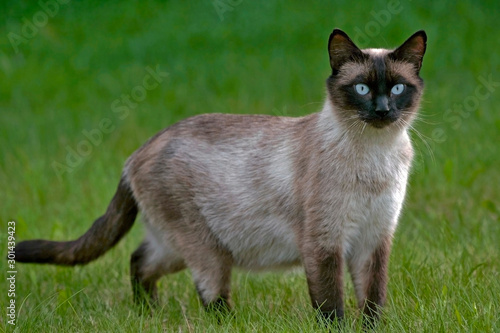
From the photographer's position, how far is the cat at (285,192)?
4.49 meters

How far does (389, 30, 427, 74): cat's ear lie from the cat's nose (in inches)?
12.3

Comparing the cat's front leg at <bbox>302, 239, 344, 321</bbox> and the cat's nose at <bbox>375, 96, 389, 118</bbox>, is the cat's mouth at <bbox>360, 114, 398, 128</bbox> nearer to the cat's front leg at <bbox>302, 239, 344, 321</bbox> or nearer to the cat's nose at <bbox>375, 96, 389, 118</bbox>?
the cat's nose at <bbox>375, 96, 389, 118</bbox>

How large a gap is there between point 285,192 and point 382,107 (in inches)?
32.9

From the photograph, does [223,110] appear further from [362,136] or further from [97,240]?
[362,136]

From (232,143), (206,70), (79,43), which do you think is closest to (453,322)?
(232,143)

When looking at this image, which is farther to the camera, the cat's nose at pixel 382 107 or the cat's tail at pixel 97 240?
the cat's tail at pixel 97 240

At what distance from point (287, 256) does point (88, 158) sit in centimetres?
450

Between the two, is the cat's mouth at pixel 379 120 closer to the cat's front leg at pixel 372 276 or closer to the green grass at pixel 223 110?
the green grass at pixel 223 110

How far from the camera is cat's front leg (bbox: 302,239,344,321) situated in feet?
14.7

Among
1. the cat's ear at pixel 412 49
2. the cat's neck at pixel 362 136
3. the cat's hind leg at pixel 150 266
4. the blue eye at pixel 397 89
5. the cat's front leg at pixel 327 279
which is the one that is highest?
the cat's ear at pixel 412 49

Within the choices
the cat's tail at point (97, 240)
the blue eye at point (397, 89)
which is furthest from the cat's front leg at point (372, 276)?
the cat's tail at point (97, 240)

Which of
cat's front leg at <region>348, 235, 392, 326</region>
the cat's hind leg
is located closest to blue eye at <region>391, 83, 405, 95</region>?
cat's front leg at <region>348, 235, 392, 326</region>

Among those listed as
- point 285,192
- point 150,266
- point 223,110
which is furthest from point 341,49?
point 223,110

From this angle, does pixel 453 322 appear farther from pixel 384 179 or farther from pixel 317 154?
pixel 317 154
